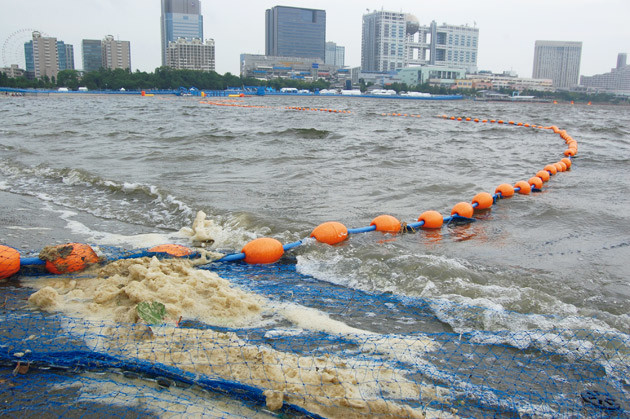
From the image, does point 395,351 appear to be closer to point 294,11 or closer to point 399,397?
point 399,397

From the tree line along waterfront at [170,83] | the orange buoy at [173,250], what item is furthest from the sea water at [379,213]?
the tree line along waterfront at [170,83]

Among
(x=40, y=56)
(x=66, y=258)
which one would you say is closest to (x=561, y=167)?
(x=66, y=258)

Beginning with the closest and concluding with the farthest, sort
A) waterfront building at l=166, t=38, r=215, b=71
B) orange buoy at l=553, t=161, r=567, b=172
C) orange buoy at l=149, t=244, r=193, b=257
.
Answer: orange buoy at l=149, t=244, r=193, b=257
orange buoy at l=553, t=161, r=567, b=172
waterfront building at l=166, t=38, r=215, b=71

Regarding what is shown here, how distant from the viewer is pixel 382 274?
4395 mm

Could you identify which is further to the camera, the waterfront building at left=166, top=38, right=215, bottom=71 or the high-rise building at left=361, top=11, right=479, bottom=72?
the high-rise building at left=361, top=11, right=479, bottom=72

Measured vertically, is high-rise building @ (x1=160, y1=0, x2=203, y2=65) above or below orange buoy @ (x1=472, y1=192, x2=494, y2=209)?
above

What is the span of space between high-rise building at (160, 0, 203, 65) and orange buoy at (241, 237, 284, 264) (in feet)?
642

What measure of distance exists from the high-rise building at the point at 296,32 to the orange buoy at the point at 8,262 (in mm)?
173315

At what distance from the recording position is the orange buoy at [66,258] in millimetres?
4051

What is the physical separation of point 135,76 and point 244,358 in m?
99.1

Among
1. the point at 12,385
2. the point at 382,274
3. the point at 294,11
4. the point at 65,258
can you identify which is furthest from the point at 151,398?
the point at 294,11

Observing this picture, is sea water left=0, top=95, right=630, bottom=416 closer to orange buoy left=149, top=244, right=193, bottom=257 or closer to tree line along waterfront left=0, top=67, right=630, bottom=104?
orange buoy left=149, top=244, right=193, bottom=257

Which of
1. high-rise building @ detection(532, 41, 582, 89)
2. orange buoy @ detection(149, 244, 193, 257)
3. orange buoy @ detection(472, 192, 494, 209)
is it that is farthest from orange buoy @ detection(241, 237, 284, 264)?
high-rise building @ detection(532, 41, 582, 89)

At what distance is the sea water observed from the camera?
3799 mm
